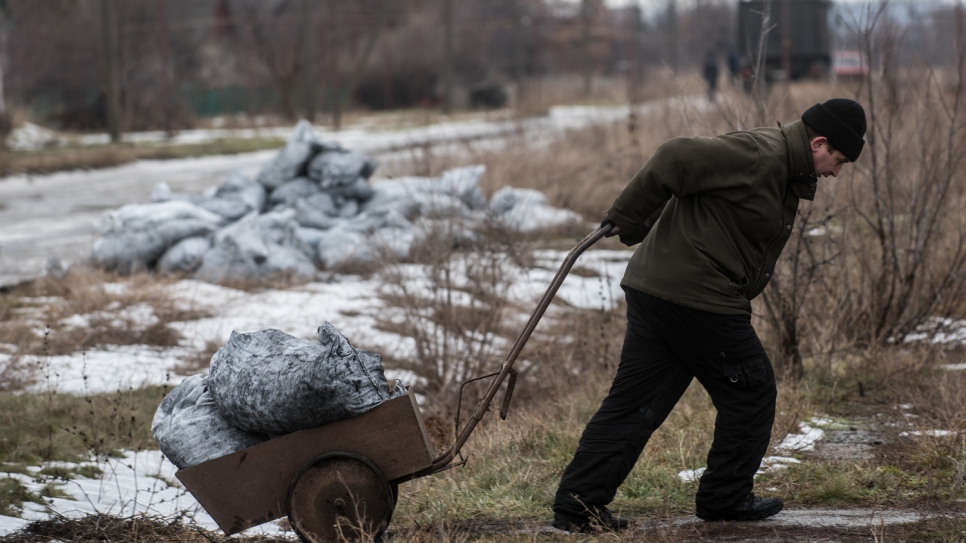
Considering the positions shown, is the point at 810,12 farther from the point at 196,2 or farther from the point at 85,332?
the point at 196,2

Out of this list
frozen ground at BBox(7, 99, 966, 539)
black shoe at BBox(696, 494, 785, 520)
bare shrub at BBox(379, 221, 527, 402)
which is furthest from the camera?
bare shrub at BBox(379, 221, 527, 402)

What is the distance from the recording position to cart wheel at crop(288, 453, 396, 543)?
139 inches

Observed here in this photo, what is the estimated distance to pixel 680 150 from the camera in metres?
3.46

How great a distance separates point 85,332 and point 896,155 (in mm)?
5710

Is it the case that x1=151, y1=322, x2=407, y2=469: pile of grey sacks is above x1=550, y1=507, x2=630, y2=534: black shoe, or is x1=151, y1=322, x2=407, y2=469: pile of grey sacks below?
above

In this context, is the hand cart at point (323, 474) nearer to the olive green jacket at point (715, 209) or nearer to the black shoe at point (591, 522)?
the olive green jacket at point (715, 209)

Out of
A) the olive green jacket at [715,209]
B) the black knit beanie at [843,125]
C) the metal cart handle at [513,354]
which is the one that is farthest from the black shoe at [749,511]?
the black knit beanie at [843,125]

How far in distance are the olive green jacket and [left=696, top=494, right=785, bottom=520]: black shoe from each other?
0.76 metres

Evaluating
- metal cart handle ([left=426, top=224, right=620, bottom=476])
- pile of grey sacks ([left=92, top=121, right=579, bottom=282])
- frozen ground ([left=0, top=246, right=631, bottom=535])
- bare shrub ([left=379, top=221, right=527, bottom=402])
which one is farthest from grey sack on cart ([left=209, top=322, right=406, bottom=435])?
pile of grey sacks ([left=92, top=121, right=579, bottom=282])

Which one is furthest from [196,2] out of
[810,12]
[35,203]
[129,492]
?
[129,492]

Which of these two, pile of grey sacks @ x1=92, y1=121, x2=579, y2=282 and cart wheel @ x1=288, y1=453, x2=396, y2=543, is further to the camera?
pile of grey sacks @ x1=92, y1=121, x2=579, y2=282

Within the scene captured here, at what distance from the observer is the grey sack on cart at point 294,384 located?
3.46m

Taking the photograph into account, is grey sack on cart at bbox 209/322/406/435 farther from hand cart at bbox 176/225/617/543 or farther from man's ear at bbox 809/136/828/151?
man's ear at bbox 809/136/828/151

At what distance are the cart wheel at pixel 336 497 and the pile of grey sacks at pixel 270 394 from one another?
0.16m
